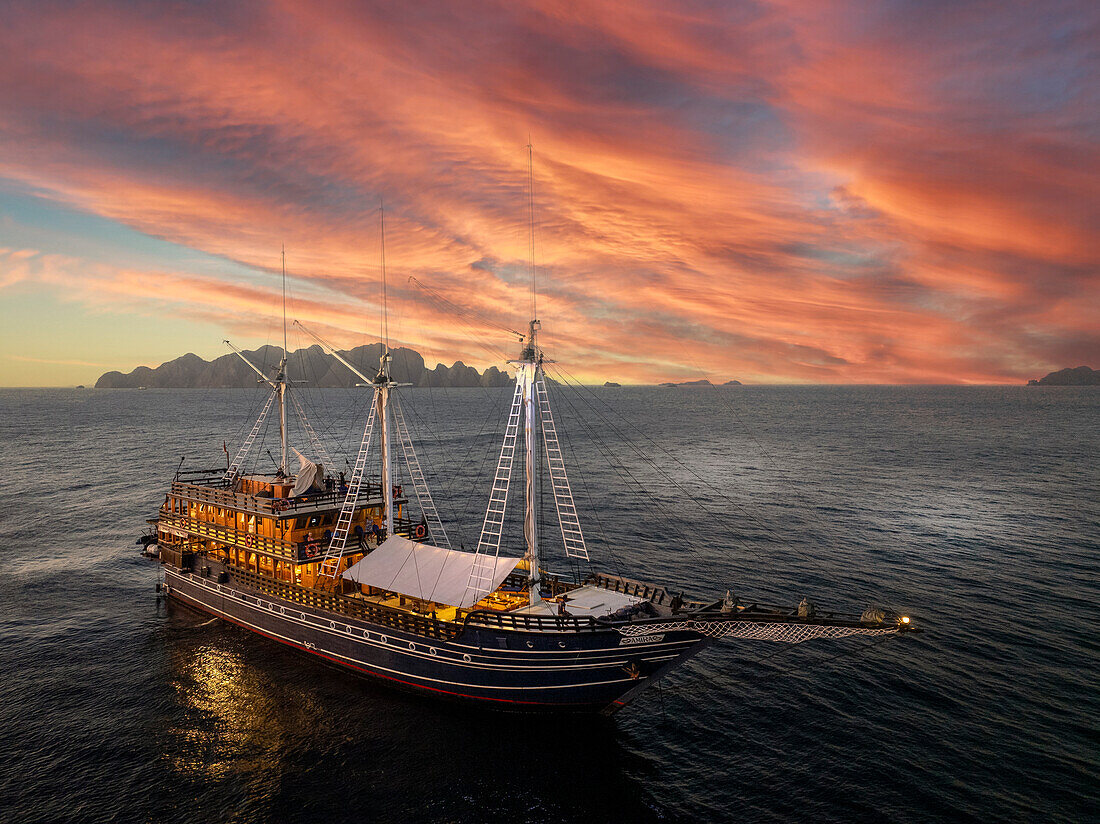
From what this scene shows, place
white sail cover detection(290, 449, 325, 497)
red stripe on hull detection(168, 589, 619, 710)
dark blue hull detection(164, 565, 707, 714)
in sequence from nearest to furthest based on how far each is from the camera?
dark blue hull detection(164, 565, 707, 714)
red stripe on hull detection(168, 589, 619, 710)
white sail cover detection(290, 449, 325, 497)

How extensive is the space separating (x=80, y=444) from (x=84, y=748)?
12998cm

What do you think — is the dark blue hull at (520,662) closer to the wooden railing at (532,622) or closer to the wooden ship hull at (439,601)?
the wooden ship hull at (439,601)

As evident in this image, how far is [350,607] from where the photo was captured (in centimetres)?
2759

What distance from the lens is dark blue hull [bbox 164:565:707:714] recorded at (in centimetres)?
2317

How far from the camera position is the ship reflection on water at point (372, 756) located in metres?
20.1

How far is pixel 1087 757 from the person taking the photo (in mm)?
22266

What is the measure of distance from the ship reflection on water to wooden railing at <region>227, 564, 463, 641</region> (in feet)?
12.1

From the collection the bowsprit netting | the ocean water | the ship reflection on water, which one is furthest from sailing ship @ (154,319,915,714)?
the ocean water

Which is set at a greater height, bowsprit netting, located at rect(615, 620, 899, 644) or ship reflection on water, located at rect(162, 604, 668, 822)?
bowsprit netting, located at rect(615, 620, 899, 644)

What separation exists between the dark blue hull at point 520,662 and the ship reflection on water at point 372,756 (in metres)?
1.17

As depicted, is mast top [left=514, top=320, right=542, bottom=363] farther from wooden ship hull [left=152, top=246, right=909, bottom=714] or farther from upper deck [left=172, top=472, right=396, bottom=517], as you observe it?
upper deck [left=172, top=472, right=396, bottom=517]

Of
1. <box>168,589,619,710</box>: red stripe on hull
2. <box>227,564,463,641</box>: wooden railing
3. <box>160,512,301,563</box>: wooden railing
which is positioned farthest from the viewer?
<box>160,512,301,563</box>: wooden railing

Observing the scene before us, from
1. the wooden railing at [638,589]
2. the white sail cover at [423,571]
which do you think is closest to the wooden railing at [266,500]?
the white sail cover at [423,571]

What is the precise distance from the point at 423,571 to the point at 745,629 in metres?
14.4
